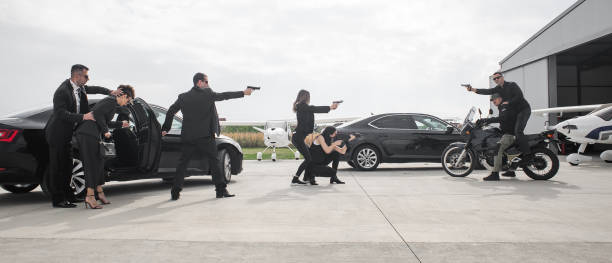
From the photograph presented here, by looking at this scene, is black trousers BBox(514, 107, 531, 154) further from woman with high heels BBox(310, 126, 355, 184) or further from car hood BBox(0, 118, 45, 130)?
car hood BBox(0, 118, 45, 130)

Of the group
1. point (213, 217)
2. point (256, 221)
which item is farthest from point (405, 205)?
point (213, 217)

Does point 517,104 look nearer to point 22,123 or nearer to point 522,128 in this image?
point 522,128

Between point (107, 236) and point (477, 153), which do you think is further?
point (477, 153)

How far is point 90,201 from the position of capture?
5.38m

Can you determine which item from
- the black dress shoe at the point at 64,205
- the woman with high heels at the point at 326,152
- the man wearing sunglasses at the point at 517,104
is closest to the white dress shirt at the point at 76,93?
the black dress shoe at the point at 64,205

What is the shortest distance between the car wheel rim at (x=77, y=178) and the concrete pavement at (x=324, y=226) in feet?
1.40

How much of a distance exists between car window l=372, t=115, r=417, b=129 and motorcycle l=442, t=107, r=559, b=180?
196cm

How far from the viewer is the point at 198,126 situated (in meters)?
6.09

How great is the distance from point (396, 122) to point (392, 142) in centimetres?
62

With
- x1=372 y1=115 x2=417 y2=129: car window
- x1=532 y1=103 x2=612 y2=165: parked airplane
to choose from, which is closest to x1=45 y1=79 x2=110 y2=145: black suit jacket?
x1=372 y1=115 x2=417 y2=129: car window

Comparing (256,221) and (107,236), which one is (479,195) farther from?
(107,236)

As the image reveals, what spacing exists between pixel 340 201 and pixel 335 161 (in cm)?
240

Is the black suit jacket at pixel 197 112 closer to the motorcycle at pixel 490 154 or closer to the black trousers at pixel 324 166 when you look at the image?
the black trousers at pixel 324 166

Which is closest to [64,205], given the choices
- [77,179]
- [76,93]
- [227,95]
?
[77,179]
